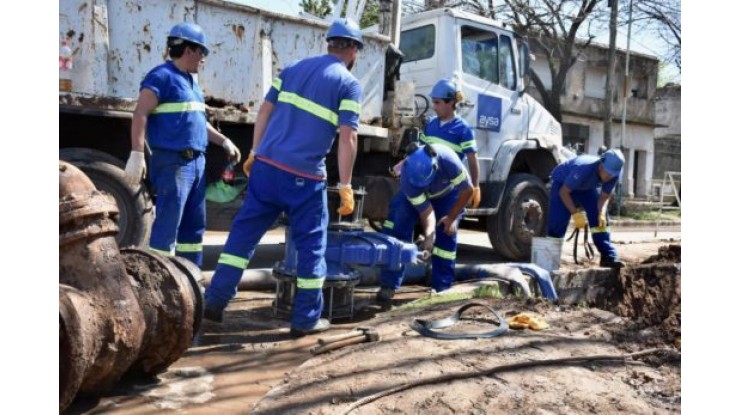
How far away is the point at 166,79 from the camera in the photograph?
4.16 meters

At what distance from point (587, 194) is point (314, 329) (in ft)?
14.0

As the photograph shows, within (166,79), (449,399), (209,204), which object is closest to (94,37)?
(166,79)

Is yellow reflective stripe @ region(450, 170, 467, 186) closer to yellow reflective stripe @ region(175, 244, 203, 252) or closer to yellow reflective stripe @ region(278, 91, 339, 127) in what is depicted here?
yellow reflective stripe @ region(278, 91, 339, 127)

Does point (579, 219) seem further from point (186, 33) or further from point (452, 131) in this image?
point (186, 33)

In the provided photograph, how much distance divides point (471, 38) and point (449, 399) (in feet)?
18.8

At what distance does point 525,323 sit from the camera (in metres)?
4.00

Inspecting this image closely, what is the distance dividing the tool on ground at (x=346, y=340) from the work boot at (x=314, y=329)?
0.29 meters

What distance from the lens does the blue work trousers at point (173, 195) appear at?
412cm

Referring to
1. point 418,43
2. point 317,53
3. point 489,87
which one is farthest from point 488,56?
point 317,53

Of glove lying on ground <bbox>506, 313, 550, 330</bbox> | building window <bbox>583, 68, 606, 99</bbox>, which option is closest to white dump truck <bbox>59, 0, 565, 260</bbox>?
glove lying on ground <bbox>506, 313, 550, 330</bbox>

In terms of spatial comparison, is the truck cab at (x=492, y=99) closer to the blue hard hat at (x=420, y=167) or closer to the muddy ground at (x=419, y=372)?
the blue hard hat at (x=420, y=167)

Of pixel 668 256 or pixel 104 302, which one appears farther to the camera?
pixel 668 256

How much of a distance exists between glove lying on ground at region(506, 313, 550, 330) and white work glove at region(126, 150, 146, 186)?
8.35 ft

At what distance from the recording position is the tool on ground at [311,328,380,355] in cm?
333
